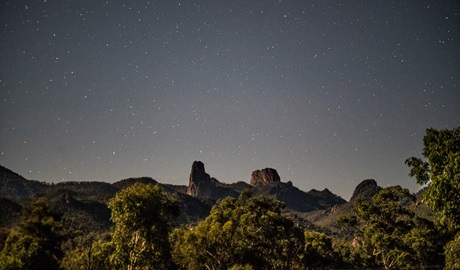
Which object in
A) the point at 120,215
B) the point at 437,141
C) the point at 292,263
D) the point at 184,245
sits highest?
the point at 437,141

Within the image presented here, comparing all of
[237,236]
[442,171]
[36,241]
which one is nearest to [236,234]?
[237,236]

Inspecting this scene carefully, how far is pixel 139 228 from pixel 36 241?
1744 centimetres

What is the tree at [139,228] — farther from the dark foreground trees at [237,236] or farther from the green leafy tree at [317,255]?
the green leafy tree at [317,255]

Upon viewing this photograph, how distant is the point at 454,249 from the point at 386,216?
21.2 metres

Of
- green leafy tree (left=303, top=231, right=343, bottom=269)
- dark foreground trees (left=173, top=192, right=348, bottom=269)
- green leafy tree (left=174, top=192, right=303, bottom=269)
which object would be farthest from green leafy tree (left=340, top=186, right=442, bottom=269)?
green leafy tree (left=174, top=192, right=303, bottom=269)

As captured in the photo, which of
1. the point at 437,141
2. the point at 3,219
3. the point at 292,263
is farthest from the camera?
the point at 3,219

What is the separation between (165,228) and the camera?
26312 millimetres

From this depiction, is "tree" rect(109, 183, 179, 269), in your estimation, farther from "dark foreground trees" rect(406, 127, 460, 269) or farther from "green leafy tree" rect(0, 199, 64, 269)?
"dark foreground trees" rect(406, 127, 460, 269)

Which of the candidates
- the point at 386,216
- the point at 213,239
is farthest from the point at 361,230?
the point at 213,239

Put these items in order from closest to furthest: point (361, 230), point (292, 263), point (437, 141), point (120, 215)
A: point (437, 141) → point (120, 215) → point (361, 230) → point (292, 263)

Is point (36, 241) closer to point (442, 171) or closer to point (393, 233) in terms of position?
point (442, 171)

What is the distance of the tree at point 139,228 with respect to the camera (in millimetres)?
24750

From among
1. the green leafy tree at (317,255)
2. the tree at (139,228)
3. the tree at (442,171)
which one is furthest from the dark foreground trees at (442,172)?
the green leafy tree at (317,255)

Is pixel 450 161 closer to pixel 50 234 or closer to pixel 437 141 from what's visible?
pixel 437 141
